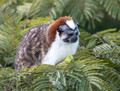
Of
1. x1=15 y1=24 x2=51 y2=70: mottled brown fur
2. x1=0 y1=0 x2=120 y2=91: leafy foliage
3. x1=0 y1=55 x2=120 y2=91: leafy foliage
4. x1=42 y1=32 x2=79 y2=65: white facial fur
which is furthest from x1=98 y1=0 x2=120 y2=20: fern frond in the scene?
x1=0 y1=55 x2=120 y2=91: leafy foliage

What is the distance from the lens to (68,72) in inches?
91.0

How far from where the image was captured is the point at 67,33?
288 centimetres

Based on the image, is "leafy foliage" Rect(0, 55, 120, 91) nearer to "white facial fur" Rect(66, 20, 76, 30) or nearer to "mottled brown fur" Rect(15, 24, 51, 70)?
"white facial fur" Rect(66, 20, 76, 30)

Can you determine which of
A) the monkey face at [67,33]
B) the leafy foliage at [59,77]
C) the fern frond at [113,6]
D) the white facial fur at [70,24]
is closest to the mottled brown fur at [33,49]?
the monkey face at [67,33]

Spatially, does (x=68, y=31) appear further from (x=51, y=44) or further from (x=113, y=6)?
(x=113, y=6)

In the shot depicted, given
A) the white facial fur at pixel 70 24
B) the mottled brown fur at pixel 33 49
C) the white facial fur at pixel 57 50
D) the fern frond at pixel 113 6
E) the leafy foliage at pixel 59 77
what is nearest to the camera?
the leafy foliage at pixel 59 77

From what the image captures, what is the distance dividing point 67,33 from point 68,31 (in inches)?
1.2

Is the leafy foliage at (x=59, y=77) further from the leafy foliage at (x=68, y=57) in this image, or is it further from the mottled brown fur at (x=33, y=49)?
the mottled brown fur at (x=33, y=49)

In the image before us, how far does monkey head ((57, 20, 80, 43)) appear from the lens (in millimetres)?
2852

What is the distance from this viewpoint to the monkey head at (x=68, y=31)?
112 inches

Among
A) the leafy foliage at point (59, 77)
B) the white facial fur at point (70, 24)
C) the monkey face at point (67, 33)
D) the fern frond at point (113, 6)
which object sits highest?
the fern frond at point (113, 6)

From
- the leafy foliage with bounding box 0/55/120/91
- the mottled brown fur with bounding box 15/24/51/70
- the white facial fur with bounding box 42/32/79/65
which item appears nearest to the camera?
the leafy foliage with bounding box 0/55/120/91

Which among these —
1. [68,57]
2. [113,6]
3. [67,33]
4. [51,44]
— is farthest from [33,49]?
[113,6]

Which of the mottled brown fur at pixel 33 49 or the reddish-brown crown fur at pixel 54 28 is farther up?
the reddish-brown crown fur at pixel 54 28
